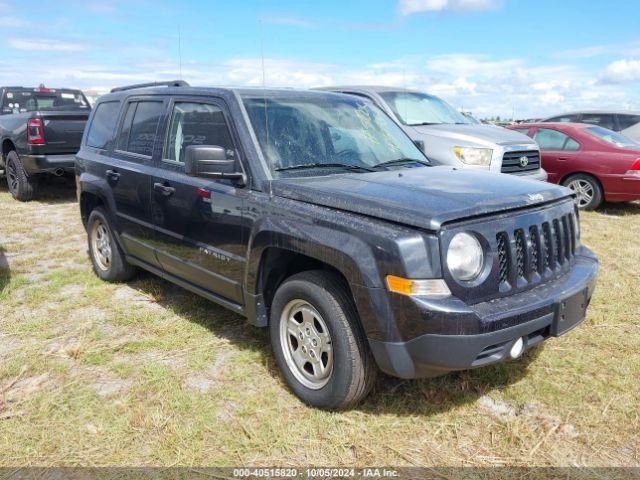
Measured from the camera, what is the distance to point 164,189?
410cm

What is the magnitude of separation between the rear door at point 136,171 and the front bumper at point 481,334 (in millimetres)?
2466

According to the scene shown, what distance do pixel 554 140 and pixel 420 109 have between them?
2886 millimetres

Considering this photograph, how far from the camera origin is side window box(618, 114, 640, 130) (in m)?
12.3

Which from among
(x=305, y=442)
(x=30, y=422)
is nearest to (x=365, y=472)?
(x=305, y=442)

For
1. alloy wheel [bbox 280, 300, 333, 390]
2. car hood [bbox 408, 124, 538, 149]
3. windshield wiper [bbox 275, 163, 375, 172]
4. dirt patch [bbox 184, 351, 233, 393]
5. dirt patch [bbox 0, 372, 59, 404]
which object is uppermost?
car hood [bbox 408, 124, 538, 149]

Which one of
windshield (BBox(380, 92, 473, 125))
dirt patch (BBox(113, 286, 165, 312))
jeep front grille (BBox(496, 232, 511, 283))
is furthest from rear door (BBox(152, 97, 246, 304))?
windshield (BBox(380, 92, 473, 125))

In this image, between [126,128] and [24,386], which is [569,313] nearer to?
[24,386]

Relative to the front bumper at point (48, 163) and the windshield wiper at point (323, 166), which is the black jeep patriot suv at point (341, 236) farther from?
the front bumper at point (48, 163)

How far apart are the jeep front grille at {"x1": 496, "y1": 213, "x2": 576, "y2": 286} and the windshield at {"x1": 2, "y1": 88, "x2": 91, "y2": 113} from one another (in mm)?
11189

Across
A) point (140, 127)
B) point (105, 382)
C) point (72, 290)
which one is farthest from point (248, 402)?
point (72, 290)

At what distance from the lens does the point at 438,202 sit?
279cm

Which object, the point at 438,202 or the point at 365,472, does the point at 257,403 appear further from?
the point at 438,202

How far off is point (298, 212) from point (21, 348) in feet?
7.96

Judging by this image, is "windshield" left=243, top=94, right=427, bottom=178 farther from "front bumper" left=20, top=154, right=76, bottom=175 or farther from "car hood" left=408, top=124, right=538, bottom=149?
"front bumper" left=20, top=154, right=76, bottom=175
